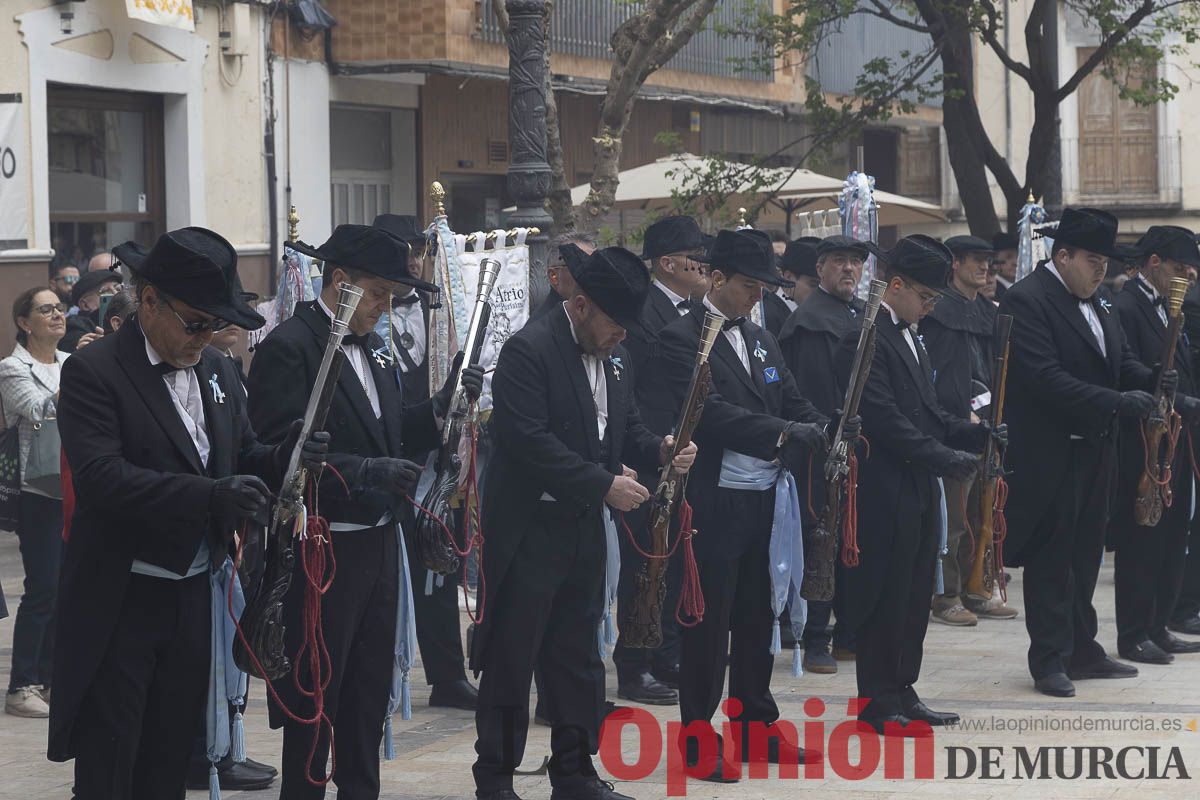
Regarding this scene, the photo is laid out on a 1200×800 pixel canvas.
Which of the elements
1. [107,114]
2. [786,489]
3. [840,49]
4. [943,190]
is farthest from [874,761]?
[943,190]

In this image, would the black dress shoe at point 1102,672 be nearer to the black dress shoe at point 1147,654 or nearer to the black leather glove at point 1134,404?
the black dress shoe at point 1147,654

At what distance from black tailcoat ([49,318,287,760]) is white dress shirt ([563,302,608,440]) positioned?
179cm

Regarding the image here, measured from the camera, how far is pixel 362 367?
225 inches

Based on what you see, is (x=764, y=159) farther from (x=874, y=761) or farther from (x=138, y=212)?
(x=874, y=761)

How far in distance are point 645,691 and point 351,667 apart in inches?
116

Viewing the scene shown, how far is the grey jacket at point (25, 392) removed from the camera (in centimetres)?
810

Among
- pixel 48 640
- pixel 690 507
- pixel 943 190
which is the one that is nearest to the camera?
pixel 690 507

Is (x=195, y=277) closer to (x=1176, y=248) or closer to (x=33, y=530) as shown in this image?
(x=33, y=530)

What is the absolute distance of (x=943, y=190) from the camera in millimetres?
32250

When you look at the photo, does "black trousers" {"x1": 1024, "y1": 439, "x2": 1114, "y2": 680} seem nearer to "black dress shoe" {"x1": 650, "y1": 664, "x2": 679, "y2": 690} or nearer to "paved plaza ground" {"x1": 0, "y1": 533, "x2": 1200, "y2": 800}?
"paved plaza ground" {"x1": 0, "y1": 533, "x2": 1200, "y2": 800}

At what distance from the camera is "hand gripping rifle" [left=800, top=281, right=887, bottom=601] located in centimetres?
723

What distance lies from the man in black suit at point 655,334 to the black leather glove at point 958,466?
134 cm

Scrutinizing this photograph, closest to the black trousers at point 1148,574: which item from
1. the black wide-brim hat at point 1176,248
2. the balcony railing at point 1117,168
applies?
the black wide-brim hat at point 1176,248

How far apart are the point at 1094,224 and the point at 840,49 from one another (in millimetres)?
18654
